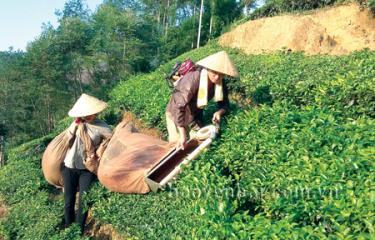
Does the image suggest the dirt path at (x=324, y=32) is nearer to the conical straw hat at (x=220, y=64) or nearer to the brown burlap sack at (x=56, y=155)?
the conical straw hat at (x=220, y=64)

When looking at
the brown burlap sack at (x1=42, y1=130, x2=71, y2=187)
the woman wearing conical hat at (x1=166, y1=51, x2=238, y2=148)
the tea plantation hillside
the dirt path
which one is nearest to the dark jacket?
the woman wearing conical hat at (x1=166, y1=51, x2=238, y2=148)

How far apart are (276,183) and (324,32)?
12.8m

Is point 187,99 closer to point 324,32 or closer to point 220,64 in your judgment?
point 220,64

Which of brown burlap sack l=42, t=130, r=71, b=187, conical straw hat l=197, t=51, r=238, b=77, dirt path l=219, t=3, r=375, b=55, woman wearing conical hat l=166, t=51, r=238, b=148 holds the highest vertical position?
dirt path l=219, t=3, r=375, b=55

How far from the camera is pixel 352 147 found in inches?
138

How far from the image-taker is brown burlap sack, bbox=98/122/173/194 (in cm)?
498

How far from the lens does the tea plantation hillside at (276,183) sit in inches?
113

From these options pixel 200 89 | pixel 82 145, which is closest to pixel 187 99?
pixel 200 89

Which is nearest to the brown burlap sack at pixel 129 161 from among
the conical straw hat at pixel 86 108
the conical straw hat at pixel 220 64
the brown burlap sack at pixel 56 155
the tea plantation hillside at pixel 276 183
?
the tea plantation hillside at pixel 276 183

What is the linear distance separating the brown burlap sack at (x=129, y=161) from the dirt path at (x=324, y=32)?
34.7 feet

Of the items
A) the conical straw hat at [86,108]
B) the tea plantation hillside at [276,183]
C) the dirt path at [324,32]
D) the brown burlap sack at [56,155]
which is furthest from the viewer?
the dirt path at [324,32]

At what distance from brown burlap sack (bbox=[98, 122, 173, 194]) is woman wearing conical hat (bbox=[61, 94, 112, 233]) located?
9.8 inches

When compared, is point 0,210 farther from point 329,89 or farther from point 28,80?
point 28,80

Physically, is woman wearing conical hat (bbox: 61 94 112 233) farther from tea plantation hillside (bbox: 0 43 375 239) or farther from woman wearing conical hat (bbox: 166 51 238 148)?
woman wearing conical hat (bbox: 166 51 238 148)
